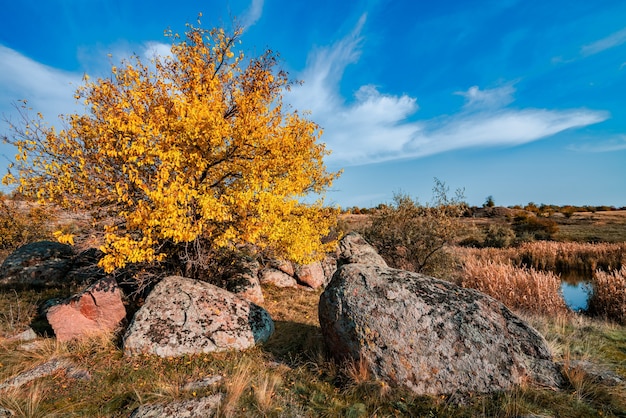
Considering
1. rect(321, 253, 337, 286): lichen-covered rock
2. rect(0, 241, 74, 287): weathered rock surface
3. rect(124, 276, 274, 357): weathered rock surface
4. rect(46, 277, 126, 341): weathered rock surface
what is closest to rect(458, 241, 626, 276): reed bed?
rect(321, 253, 337, 286): lichen-covered rock

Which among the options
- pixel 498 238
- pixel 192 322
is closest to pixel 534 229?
pixel 498 238

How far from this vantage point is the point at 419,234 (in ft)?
56.9

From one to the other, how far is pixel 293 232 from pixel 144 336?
4255 millimetres

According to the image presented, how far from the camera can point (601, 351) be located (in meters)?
7.04

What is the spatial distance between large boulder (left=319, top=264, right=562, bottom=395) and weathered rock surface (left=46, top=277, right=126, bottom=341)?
17.6 ft

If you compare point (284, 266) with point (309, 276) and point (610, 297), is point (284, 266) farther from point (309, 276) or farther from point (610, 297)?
point (610, 297)

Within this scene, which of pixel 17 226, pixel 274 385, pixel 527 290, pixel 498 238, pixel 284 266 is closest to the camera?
pixel 274 385

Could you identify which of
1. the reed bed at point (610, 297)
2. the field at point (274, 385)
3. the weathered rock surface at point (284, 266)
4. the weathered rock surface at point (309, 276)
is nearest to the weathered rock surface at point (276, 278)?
the weathered rock surface at point (284, 266)

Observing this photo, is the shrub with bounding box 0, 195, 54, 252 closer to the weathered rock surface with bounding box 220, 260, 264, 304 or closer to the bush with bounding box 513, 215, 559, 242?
the weathered rock surface with bounding box 220, 260, 264, 304

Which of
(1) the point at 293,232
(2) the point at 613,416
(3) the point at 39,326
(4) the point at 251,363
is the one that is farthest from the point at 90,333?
(2) the point at 613,416

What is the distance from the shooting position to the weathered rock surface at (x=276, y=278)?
1354 cm

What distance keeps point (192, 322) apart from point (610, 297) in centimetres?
1336

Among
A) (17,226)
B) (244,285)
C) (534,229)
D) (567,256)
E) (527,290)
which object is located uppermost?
(17,226)

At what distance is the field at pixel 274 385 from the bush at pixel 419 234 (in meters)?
9.31
